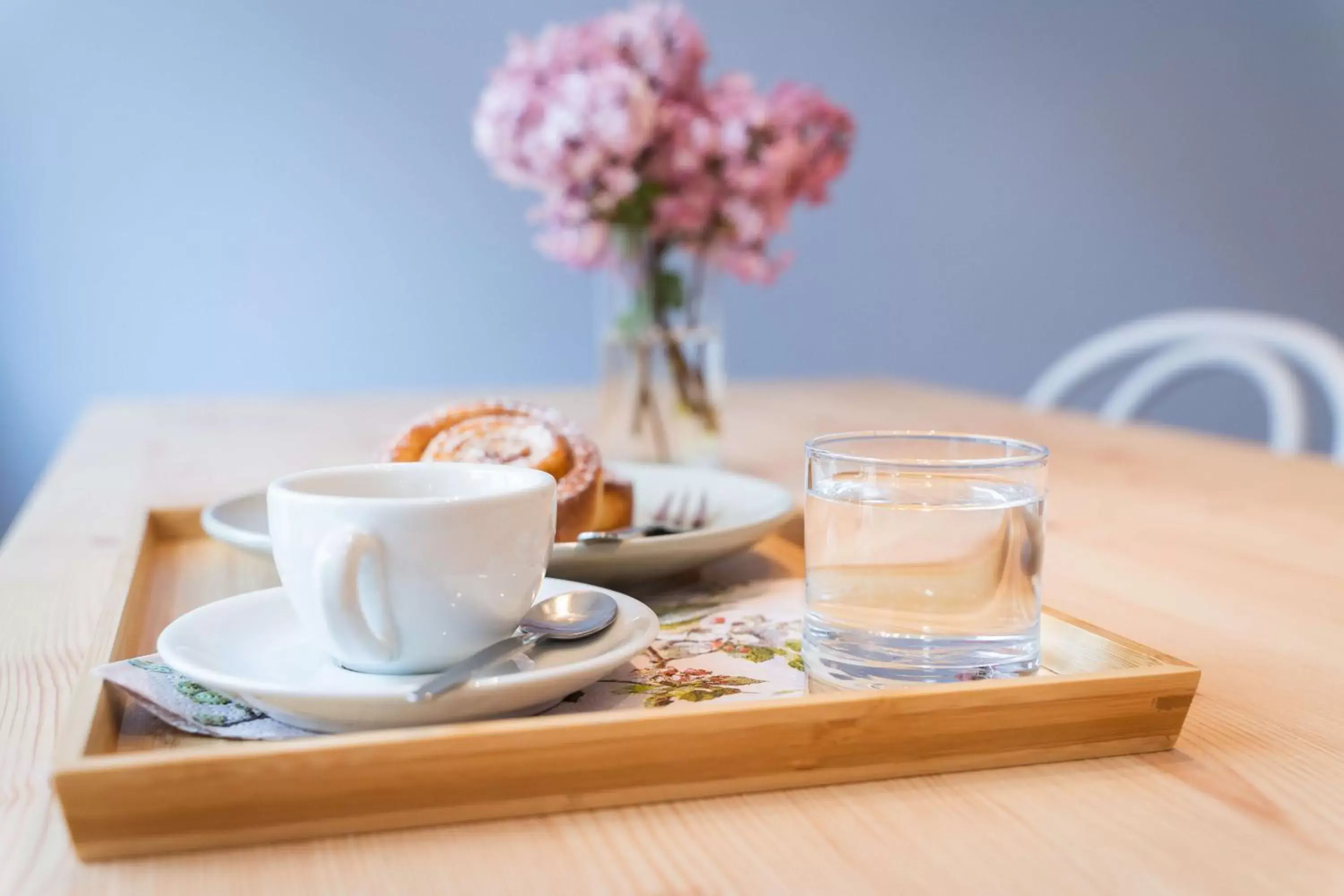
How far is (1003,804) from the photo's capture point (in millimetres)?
449

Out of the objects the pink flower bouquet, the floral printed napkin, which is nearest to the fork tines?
the floral printed napkin

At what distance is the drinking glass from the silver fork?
0.63ft

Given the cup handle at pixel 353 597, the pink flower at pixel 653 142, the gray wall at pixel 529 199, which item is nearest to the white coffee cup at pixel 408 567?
the cup handle at pixel 353 597

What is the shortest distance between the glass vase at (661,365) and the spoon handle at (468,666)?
72 cm

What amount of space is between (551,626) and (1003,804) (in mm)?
200

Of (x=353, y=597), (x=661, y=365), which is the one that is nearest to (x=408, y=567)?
(x=353, y=597)

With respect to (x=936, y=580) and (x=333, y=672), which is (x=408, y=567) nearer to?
(x=333, y=672)

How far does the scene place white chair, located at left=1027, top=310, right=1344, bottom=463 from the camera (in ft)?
5.55

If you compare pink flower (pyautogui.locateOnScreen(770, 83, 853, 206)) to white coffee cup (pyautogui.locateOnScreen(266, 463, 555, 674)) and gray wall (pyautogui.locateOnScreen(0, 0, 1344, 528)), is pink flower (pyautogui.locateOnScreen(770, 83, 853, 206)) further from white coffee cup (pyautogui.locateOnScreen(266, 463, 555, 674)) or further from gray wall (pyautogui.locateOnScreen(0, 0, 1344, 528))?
gray wall (pyautogui.locateOnScreen(0, 0, 1344, 528))

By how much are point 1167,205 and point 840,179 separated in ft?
3.38

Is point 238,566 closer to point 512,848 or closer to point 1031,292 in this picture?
point 512,848

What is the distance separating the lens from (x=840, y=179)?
3117 mm

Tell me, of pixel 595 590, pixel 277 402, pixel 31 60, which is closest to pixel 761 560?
pixel 595 590

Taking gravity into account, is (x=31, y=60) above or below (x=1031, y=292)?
above
